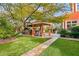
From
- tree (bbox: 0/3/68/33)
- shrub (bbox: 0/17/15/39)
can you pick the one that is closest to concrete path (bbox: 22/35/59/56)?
tree (bbox: 0/3/68/33)

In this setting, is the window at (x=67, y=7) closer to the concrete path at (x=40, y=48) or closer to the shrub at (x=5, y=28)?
the concrete path at (x=40, y=48)

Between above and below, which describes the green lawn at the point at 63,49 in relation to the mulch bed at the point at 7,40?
below

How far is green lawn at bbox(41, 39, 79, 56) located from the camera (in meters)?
3.63

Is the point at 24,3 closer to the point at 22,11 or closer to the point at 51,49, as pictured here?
the point at 22,11

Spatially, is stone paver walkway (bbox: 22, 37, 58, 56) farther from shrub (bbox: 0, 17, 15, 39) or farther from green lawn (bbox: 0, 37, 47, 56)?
shrub (bbox: 0, 17, 15, 39)

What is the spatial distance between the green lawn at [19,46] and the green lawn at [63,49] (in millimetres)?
233

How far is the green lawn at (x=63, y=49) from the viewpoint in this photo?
3629mm

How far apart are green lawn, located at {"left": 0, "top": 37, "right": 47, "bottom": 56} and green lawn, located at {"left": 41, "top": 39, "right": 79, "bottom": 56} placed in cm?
23

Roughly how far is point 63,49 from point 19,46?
73 cm

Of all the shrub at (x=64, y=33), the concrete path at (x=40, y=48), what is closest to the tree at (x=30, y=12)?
the shrub at (x=64, y=33)

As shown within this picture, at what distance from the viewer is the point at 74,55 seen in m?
3.61

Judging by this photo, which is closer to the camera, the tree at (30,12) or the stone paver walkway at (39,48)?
the stone paver walkway at (39,48)

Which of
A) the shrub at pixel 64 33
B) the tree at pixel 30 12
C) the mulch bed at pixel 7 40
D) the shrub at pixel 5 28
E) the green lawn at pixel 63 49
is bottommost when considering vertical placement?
the green lawn at pixel 63 49

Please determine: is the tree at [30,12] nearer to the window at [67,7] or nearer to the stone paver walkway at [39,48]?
the window at [67,7]
